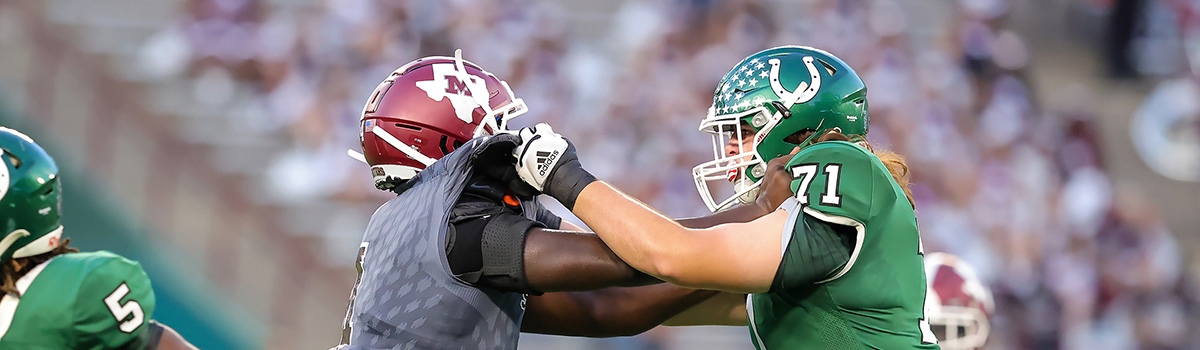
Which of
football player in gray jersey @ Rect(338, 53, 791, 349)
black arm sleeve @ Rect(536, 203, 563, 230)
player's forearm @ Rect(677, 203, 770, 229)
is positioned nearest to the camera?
football player in gray jersey @ Rect(338, 53, 791, 349)

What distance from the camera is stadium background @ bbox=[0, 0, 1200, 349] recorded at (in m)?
8.89

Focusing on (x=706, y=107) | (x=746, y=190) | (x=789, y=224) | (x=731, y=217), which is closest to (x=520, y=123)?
(x=706, y=107)

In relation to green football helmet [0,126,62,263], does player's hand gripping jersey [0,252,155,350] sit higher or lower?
lower

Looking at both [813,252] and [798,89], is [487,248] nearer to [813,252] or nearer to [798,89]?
[813,252]

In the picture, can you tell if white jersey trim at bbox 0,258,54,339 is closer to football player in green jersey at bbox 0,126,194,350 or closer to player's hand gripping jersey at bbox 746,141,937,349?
football player in green jersey at bbox 0,126,194,350

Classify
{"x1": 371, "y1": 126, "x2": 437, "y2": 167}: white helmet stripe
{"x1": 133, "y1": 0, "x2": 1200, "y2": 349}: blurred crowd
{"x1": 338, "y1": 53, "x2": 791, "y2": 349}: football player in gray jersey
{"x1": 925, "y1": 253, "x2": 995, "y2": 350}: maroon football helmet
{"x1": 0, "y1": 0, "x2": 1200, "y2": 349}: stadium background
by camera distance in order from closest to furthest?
1. {"x1": 338, "y1": 53, "x2": 791, "y2": 349}: football player in gray jersey
2. {"x1": 371, "y1": 126, "x2": 437, "y2": 167}: white helmet stripe
3. {"x1": 925, "y1": 253, "x2": 995, "y2": 350}: maroon football helmet
4. {"x1": 0, "y1": 0, "x2": 1200, "y2": 349}: stadium background
5. {"x1": 133, "y1": 0, "x2": 1200, "y2": 349}: blurred crowd

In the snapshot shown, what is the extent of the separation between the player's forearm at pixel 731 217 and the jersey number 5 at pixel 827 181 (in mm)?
177

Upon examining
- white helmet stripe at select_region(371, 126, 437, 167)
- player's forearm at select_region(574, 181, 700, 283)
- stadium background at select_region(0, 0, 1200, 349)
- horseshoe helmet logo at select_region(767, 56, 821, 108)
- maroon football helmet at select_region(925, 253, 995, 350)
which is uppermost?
horseshoe helmet logo at select_region(767, 56, 821, 108)

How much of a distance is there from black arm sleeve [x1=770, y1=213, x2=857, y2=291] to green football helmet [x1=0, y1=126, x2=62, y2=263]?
2.14m

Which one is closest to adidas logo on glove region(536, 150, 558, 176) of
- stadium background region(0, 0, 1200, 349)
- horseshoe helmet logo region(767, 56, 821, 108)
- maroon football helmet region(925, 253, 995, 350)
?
horseshoe helmet logo region(767, 56, 821, 108)

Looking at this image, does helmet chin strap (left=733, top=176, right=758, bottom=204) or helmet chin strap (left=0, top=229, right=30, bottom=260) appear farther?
helmet chin strap (left=0, top=229, right=30, bottom=260)

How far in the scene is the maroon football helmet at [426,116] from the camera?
131 inches

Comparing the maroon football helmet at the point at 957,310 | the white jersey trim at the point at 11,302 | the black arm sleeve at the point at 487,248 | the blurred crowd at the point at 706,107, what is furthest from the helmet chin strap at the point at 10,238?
the blurred crowd at the point at 706,107

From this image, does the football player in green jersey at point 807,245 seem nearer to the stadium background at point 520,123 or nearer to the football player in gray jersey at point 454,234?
the football player in gray jersey at point 454,234
